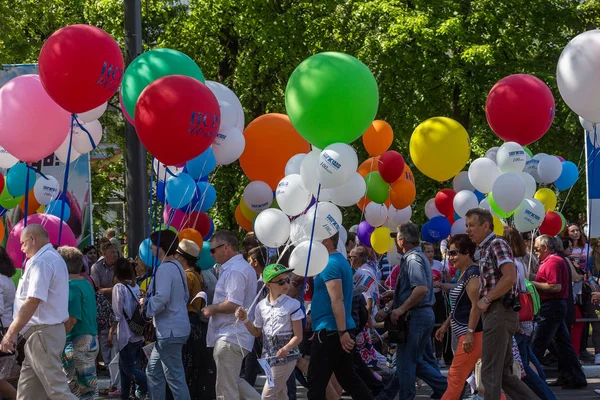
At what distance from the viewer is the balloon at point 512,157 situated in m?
11.6

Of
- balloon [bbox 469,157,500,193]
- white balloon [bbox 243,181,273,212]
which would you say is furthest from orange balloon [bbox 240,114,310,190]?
balloon [bbox 469,157,500,193]

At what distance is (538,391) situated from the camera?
1004 cm

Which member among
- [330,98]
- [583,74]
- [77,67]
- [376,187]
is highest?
[583,74]

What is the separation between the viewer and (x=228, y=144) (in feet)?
34.6

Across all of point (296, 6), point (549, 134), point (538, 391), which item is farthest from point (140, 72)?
point (549, 134)

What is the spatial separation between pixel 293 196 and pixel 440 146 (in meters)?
3.14

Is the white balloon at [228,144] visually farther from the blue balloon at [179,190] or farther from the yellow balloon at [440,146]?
the yellow balloon at [440,146]

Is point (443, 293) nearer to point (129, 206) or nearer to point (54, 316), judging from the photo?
point (129, 206)

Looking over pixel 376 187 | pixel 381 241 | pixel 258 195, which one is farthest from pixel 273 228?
pixel 381 241

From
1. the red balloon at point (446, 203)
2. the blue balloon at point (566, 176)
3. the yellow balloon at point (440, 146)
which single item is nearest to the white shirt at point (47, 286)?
the yellow balloon at point (440, 146)

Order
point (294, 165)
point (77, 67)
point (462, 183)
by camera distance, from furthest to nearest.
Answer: point (462, 183) → point (294, 165) → point (77, 67)

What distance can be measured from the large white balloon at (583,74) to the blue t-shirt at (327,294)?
265 centimetres

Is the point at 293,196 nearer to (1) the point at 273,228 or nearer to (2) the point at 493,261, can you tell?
(1) the point at 273,228

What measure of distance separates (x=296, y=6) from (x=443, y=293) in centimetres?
1174
